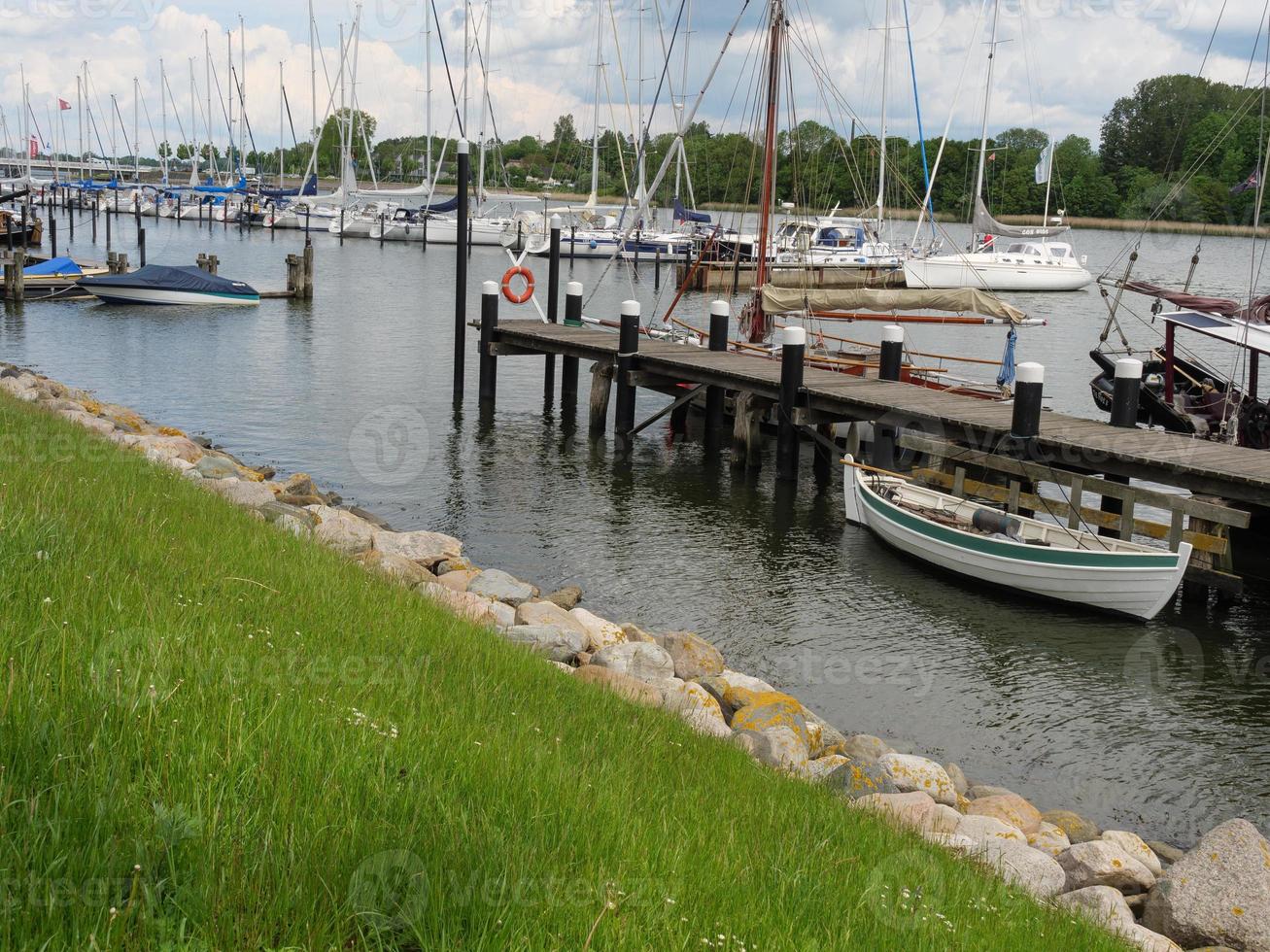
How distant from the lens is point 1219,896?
7387 mm

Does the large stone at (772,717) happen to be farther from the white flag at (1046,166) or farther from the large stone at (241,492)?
the white flag at (1046,166)

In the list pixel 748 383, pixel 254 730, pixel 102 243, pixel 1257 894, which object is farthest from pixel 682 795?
pixel 102 243

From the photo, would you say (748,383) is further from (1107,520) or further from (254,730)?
(254,730)

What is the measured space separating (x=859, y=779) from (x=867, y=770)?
349mm

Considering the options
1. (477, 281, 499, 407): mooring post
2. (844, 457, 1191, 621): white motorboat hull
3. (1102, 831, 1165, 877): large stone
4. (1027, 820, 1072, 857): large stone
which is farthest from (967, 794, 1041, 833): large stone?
(477, 281, 499, 407): mooring post

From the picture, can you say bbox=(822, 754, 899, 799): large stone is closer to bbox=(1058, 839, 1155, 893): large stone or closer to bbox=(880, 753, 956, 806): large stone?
bbox=(880, 753, 956, 806): large stone

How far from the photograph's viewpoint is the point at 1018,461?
17.5m

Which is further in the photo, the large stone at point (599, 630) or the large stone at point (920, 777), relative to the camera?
the large stone at point (599, 630)

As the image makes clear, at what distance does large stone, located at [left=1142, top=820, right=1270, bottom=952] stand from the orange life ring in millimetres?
22623

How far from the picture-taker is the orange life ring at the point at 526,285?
2881cm

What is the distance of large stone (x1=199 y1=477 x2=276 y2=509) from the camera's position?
13.2m

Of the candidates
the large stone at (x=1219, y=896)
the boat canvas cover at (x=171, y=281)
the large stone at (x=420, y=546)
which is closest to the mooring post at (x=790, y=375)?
the large stone at (x=420, y=546)

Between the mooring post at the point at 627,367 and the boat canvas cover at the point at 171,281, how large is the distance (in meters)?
24.8

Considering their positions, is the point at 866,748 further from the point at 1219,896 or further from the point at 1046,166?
the point at 1046,166
